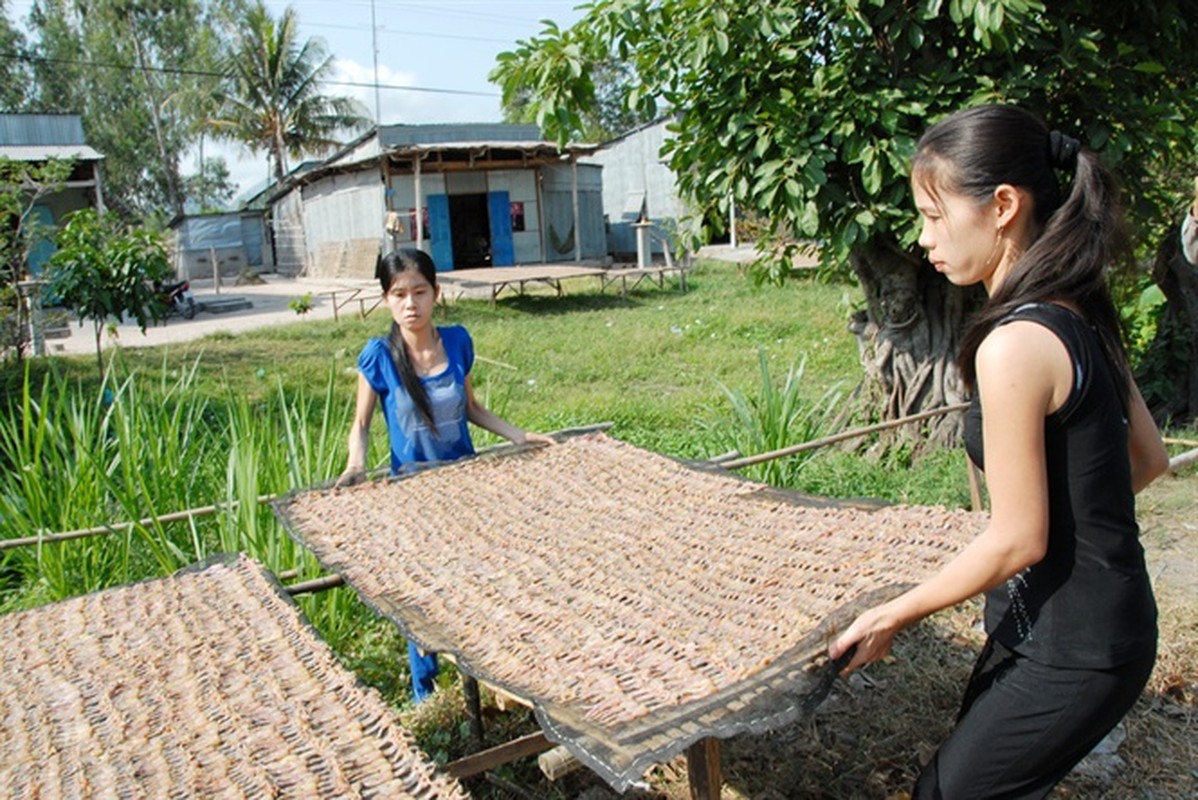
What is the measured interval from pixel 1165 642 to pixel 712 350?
7.13 metres

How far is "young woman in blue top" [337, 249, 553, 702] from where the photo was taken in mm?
2928

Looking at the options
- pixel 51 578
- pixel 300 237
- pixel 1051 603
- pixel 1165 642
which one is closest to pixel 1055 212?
pixel 1051 603

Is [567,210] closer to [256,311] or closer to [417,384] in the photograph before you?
[256,311]

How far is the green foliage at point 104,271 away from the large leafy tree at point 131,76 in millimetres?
20612

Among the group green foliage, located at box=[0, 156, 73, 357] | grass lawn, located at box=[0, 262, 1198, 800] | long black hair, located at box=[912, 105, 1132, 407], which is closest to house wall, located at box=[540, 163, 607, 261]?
green foliage, located at box=[0, 156, 73, 357]

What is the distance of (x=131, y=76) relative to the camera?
1256 inches

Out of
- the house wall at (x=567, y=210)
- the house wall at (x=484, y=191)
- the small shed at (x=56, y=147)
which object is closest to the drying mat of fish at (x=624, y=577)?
the house wall at (x=484, y=191)

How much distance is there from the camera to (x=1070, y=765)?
152 centimetres

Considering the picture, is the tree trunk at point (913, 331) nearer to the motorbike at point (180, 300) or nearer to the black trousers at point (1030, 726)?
the black trousers at point (1030, 726)

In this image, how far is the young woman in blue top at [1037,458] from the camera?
136 cm

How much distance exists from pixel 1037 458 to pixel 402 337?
2.09 meters

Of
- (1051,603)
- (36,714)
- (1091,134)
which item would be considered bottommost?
(36,714)

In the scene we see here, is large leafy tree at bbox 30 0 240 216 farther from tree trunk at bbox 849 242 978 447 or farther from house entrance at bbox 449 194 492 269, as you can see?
tree trunk at bbox 849 242 978 447

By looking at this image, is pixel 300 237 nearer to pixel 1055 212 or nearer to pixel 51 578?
pixel 51 578
